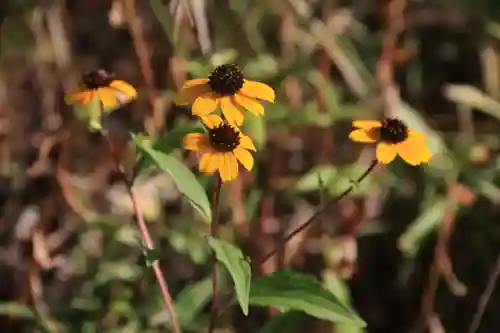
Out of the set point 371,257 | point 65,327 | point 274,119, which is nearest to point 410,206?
point 371,257

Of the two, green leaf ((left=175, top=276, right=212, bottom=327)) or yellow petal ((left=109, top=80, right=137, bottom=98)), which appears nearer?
yellow petal ((left=109, top=80, right=137, bottom=98))

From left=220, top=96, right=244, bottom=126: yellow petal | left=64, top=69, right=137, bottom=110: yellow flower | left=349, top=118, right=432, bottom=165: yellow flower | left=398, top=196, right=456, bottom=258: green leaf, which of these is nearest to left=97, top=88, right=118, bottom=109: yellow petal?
left=64, top=69, right=137, bottom=110: yellow flower

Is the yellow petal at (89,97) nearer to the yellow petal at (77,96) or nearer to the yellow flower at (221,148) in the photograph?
the yellow petal at (77,96)

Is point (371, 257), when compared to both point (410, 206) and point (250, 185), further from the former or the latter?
point (250, 185)

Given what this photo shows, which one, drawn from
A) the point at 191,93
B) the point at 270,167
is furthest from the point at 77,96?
the point at 270,167

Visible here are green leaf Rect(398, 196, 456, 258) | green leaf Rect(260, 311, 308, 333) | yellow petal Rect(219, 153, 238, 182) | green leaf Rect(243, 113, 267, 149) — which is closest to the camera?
yellow petal Rect(219, 153, 238, 182)

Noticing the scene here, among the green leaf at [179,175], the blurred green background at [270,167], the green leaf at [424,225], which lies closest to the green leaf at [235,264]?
the green leaf at [179,175]

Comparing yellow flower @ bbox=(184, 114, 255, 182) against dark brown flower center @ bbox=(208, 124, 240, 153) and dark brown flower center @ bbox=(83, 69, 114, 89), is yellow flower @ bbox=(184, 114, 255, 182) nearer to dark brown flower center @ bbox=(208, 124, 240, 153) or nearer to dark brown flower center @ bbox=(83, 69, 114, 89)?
dark brown flower center @ bbox=(208, 124, 240, 153)
